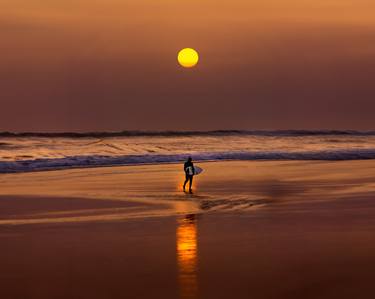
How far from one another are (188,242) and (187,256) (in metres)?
1.79

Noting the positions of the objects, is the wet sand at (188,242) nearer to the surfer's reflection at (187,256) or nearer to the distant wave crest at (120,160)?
the surfer's reflection at (187,256)

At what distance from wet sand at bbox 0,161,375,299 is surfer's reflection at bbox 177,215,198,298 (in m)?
0.03

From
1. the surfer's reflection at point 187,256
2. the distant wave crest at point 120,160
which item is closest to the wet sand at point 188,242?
the surfer's reflection at point 187,256

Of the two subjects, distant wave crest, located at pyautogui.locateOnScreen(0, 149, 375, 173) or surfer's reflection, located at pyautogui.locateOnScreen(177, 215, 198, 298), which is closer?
surfer's reflection, located at pyautogui.locateOnScreen(177, 215, 198, 298)

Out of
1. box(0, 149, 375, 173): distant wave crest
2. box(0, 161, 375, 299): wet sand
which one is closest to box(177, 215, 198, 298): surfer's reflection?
box(0, 161, 375, 299): wet sand

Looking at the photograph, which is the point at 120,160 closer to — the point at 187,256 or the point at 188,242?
the point at 188,242

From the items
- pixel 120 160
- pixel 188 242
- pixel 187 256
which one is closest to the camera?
pixel 187 256

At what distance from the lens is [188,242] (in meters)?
17.4

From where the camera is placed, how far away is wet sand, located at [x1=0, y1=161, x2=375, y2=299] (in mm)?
12914

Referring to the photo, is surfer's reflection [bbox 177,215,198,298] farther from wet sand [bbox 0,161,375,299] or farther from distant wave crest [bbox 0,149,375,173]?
distant wave crest [bbox 0,149,375,173]

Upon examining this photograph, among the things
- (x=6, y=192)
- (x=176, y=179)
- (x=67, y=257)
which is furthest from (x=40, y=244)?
(x=176, y=179)

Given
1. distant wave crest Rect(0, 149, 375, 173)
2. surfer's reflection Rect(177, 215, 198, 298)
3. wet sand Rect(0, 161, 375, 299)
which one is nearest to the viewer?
surfer's reflection Rect(177, 215, 198, 298)

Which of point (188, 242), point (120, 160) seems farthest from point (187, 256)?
point (120, 160)

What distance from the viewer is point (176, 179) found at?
126 feet
